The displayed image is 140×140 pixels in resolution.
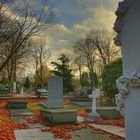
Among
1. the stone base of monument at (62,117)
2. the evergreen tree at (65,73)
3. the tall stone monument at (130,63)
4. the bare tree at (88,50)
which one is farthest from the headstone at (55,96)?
the bare tree at (88,50)

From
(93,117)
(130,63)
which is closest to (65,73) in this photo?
(93,117)

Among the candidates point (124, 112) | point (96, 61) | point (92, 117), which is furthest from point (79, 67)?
point (124, 112)

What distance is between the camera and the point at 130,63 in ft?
6.17

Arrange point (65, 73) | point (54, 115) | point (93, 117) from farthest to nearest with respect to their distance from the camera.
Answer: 1. point (65, 73)
2. point (93, 117)
3. point (54, 115)

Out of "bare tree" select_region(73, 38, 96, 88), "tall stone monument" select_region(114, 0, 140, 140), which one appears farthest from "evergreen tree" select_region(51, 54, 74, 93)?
"tall stone monument" select_region(114, 0, 140, 140)

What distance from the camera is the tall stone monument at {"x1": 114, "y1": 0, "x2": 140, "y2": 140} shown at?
182cm

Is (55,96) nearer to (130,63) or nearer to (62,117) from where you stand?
(62,117)

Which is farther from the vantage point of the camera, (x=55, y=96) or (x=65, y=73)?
(x=65, y=73)

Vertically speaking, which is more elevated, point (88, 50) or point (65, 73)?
point (88, 50)

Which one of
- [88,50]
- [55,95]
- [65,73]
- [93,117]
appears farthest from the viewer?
[88,50]

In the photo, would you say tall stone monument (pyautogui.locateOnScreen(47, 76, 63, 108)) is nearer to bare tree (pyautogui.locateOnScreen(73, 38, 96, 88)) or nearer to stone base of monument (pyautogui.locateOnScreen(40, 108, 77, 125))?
stone base of monument (pyautogui.locateOnScreen(40, 108, 77, 125))

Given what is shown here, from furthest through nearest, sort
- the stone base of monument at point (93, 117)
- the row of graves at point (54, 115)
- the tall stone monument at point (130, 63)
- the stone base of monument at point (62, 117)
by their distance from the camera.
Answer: the stone base of monument at point (93, 117)
the stone base of monument at point (62, 117)
the row of graves at point (54, 115)
the tall stone monument at point (130, 63)

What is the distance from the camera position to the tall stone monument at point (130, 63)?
182 centimetres

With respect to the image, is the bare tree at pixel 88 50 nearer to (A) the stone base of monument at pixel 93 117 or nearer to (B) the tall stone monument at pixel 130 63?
(A) the stone base of monument at pixel 93 117
